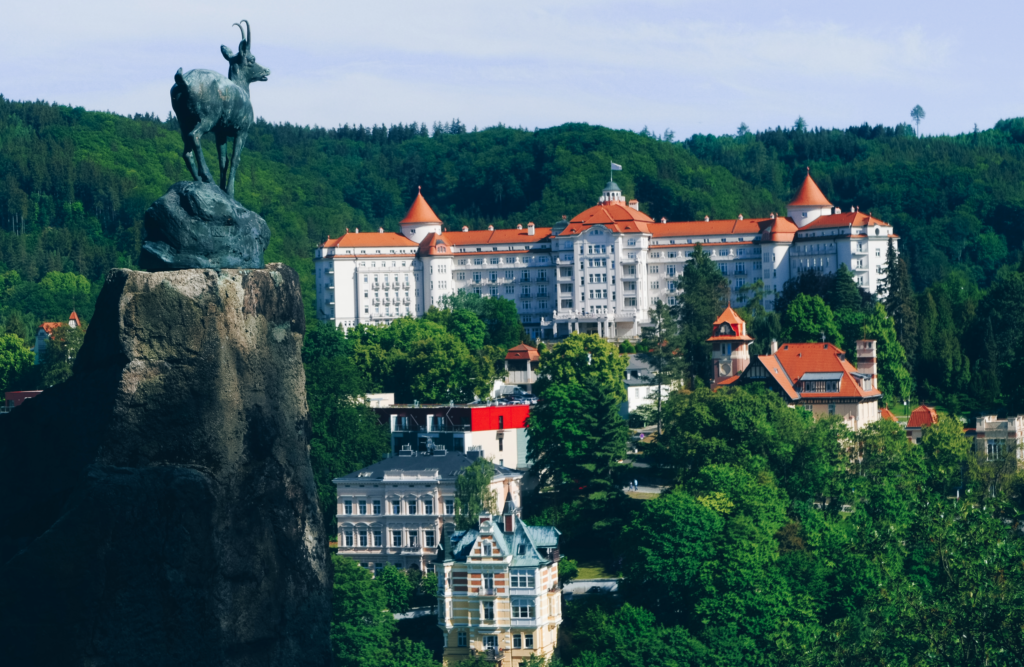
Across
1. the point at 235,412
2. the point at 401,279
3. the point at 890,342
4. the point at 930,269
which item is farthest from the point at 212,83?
the point at 930,269

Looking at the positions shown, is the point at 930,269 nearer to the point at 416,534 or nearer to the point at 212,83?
the point at 416,534

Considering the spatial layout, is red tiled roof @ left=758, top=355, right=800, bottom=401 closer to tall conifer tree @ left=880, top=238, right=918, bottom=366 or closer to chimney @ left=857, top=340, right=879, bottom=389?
chimney @ left=857, top=340, right=879, bottom=389

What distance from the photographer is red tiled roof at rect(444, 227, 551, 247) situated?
161250mm

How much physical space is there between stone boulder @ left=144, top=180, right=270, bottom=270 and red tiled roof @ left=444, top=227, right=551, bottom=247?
147733mm

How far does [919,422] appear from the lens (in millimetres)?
94938

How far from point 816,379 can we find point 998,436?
1134 cm

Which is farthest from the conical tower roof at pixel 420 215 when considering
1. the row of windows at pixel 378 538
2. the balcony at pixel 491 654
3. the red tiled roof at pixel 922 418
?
the balcony at pixel 491 654

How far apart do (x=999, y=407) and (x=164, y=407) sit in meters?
97.5

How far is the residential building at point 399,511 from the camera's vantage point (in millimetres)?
82938

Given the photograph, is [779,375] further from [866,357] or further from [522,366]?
[522,366]

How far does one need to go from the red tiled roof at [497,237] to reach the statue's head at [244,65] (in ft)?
481

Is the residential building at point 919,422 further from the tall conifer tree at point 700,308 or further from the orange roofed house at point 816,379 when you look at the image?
the tall conifer tree at point 700,308

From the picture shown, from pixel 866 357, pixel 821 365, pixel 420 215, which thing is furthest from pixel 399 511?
pixel 420 215

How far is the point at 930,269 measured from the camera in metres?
174
